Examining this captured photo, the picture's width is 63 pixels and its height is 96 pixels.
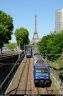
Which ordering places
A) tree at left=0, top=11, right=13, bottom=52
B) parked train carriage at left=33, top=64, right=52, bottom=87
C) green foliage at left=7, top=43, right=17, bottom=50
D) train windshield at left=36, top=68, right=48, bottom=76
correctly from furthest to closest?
green foliage at left=7, top=43, right=17, bottom=50 < tree at left=0, top=11, right=13, bottom=52 < train windshield at left=36, top=68, right=48, bottom=76 < parked train carriage at left=33, top=64, right=52, bottom=87

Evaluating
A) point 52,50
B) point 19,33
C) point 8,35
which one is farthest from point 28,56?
point 19,33

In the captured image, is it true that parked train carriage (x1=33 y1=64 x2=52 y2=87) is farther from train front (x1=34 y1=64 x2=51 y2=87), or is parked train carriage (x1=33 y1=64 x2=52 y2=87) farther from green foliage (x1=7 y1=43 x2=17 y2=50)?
green foliage (x1=7 y1=43 x2=17 y2=50)

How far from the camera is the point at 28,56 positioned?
102 meters

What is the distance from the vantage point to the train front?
37406 mm

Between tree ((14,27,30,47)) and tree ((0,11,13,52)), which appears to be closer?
tree ((0,11,13,52))

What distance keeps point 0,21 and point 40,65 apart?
46.2 metres

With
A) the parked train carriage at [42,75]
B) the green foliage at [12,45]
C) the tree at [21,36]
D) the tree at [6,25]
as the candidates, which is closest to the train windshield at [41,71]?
the parked train carriage at [42,75]

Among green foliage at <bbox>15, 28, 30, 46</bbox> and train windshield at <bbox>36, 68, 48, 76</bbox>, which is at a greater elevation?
green foliage at <bbox>15, 28, 30, 46</bbox>

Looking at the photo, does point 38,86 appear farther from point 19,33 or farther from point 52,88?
point 19,33

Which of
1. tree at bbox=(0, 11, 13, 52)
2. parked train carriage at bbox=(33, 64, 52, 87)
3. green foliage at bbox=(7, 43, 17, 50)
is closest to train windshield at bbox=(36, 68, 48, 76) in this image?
parked train carriage at bbox=(33, 64, 52, 87)

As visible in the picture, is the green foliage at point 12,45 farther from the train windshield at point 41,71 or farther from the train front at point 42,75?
the train windshield at point 41,71

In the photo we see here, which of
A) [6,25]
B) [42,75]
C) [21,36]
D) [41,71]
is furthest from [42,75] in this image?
[21,36]

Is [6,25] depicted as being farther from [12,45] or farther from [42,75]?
[12,45]

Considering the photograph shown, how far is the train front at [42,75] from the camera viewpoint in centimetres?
3741
